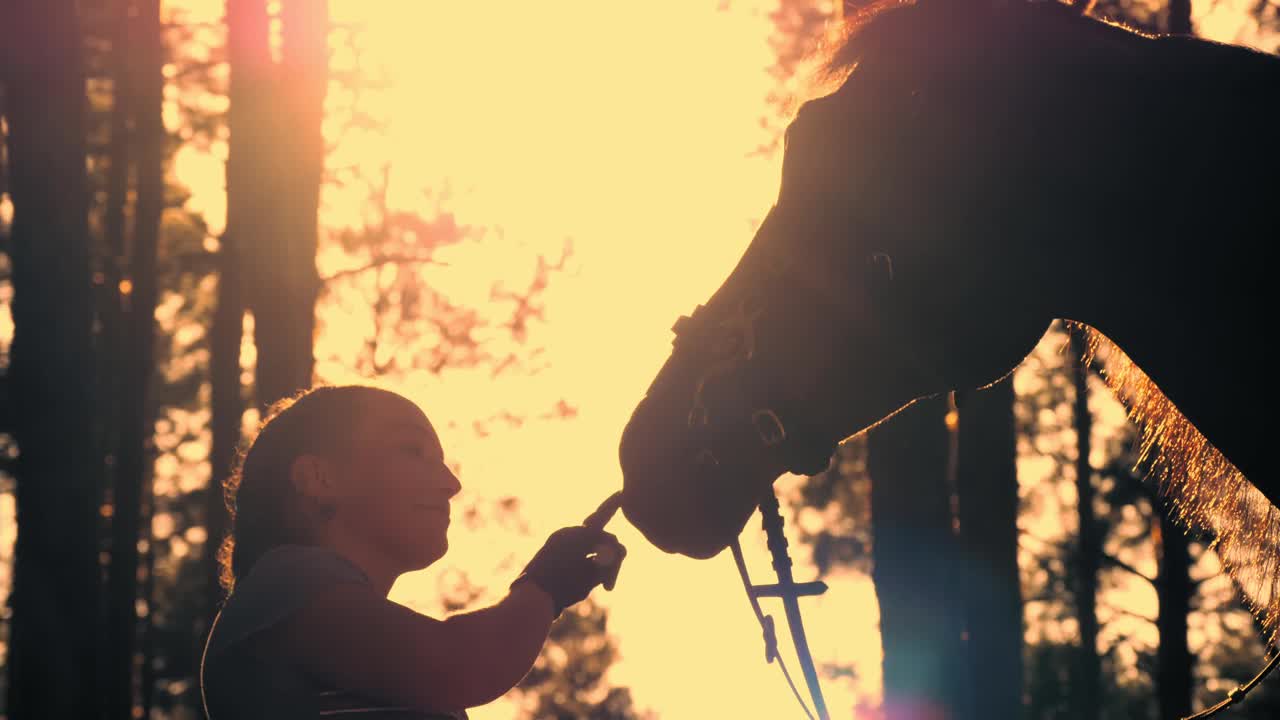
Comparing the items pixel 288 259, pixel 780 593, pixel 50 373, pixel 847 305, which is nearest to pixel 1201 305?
pixel 847 305

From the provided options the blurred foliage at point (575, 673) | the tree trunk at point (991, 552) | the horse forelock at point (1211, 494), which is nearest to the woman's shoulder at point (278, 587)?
the horse forelock at point (1211, 494)

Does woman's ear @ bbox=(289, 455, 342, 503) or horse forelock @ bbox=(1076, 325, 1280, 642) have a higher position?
woman's ear @ bbox=(289, 455, 342, 503)

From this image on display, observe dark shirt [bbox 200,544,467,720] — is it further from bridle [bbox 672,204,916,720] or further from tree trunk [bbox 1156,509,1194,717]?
tree trunk [bbox 1156,509,1194,717]

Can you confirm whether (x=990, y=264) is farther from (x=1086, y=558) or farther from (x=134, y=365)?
(x=1086, y=558)

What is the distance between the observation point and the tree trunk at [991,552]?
748 cm

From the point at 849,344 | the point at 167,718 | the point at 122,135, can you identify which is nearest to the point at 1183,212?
the point at 849,344

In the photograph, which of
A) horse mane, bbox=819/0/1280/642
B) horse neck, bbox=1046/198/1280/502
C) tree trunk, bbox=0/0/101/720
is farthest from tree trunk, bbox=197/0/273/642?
horse neck, bbox=1046/198/1280/502

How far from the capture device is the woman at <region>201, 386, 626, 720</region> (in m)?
2.51

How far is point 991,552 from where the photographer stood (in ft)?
26.0

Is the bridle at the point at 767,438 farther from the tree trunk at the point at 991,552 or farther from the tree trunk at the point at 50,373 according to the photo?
the tree trunk at the point at 50,373

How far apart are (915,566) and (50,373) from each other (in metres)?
5.05

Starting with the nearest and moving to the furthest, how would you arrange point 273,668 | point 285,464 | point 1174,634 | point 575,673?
1. point 273,668
2. point 285,464
3. point 1174,634
4. point 575,673

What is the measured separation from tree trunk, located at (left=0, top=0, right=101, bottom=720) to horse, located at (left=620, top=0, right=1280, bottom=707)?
5819mm

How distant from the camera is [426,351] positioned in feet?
50.0
